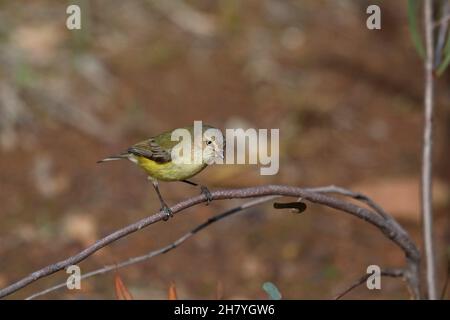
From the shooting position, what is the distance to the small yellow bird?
246 centimetres

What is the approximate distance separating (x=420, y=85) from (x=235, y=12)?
1934 mm

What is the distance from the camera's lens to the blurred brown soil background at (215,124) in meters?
4.78

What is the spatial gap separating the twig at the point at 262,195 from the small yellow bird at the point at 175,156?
0.15 m

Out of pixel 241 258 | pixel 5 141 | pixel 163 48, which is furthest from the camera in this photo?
pixel 163 48

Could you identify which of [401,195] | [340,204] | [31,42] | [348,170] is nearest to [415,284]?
[340,204]

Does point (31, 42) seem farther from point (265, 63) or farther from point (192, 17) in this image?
point (265, 63)

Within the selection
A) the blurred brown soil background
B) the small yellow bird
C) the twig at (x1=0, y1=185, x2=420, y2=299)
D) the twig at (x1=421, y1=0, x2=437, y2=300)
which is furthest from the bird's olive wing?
the blurred brown soil background

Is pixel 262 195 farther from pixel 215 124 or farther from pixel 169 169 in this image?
pixel 215 124

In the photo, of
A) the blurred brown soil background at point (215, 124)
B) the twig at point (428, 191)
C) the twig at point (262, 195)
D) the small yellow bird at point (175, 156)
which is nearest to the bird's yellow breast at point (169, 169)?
the small yellow bird at point (175, 156)

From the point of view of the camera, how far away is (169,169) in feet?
8.63

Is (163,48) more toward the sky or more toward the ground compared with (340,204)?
more toward the sky

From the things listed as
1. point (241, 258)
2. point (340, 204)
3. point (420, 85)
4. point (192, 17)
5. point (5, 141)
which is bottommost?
point (241, 258)

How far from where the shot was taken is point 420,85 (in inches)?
279

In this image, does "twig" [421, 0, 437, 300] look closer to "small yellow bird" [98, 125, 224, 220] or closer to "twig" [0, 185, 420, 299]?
"twig" [0, 185, 420, 299]
